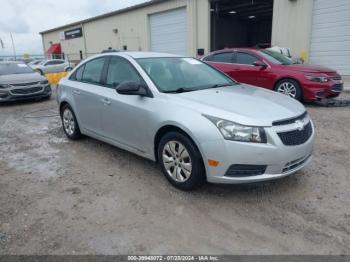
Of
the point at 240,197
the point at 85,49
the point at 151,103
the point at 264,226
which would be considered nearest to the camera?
the point at 264,226

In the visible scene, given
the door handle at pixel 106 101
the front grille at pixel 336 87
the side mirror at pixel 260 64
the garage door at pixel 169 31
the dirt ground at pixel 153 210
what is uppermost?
the garage door at pixel 169 31

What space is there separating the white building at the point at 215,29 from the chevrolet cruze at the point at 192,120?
10.5m

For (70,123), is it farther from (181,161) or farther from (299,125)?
(299,125)

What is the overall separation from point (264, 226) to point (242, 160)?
0.66 metres

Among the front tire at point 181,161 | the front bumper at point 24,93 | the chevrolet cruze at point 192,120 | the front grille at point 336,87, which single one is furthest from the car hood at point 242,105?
the front bumper at point 24,93

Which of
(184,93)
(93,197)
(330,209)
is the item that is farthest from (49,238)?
(330,209)

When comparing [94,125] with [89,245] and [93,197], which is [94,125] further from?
[89,245]

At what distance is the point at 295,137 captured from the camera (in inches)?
128

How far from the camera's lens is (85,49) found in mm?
30094

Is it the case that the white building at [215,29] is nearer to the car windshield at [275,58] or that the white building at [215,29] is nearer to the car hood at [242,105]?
the car windshield at [275,58]

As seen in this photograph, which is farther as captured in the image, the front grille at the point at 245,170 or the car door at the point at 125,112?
the car door at the point at 125,112

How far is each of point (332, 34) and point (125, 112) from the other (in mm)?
12063

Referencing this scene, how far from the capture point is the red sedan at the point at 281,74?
7.87 metres

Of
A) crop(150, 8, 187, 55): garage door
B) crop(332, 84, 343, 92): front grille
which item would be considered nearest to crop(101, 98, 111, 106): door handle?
crop(332, 84, 343, 92): front grille
